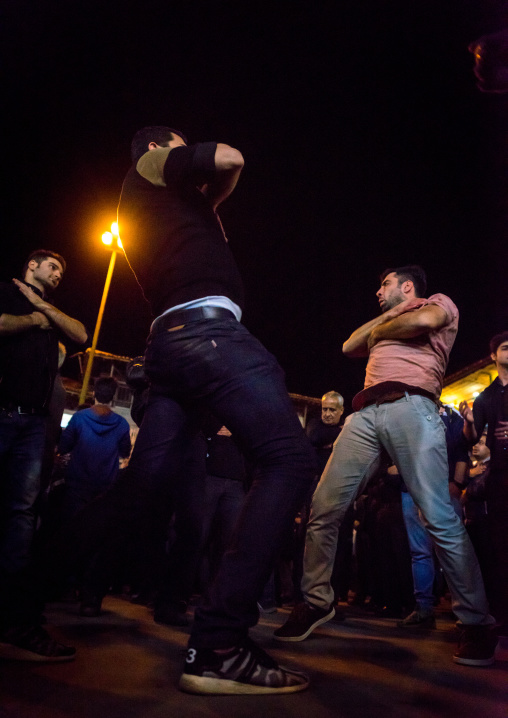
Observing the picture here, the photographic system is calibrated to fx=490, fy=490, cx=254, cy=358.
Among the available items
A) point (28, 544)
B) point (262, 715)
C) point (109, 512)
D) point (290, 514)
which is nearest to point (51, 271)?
point (28, 544)

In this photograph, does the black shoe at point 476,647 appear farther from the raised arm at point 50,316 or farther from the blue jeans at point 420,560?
the raised arm at point 50,316

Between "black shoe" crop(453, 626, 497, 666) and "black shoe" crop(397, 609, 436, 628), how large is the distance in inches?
59.6

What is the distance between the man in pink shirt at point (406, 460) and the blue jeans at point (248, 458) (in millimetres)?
1446

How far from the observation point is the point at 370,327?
13.0 ft

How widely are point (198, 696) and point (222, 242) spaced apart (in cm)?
188

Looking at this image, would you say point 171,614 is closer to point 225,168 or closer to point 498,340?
point 225,168

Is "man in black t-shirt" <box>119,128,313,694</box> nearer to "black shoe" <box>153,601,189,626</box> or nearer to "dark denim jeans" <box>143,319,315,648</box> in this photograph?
"dark denim jeans" <box>143,319,315,648</box>

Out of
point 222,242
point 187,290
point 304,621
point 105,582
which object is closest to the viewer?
point 187,290

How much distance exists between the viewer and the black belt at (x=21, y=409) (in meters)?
3.43

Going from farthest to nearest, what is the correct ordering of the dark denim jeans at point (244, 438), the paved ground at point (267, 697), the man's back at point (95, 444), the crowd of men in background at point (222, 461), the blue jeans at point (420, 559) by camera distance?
the man's back at point (95, 444), the blue jeans at point (420, 559), the crowd of men in background at point (222, 461), the dark denim jeans at point (244, 438), the paved ground at point (267, 697)

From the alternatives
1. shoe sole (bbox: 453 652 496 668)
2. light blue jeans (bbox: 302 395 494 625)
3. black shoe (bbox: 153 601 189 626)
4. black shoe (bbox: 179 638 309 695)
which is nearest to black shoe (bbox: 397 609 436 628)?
light blue jeans (bbox: 302 395 494 625)

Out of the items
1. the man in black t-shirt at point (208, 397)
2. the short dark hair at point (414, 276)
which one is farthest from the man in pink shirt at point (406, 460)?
the man in black t-shirt at point (208, 397)

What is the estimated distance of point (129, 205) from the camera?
2395 millimetres

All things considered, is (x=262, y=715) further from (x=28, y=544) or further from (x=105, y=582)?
(x=105, y=582)
